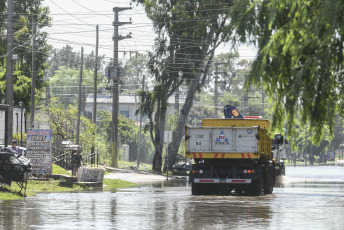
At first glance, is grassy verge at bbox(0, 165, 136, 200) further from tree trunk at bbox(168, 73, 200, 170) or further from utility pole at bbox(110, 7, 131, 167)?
tree trunk at bbox(168, 73, 200, 170)

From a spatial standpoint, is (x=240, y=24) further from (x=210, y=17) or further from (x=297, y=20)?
(x=210, y=17)

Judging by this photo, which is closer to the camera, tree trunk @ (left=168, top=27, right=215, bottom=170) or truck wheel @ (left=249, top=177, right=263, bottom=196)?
truck wheel @ (left=249, top=177, right=263, bottom=196)

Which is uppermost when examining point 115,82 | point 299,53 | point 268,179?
point 115,82

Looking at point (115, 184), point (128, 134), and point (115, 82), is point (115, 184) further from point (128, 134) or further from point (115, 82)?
point (128, 134)

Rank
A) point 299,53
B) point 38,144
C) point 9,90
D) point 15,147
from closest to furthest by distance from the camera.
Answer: point 299,53
point 38,144
point 15,147
point 9,90

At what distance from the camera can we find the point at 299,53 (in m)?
12.4

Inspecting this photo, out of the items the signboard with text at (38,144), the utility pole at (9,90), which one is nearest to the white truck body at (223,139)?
the signboard with text at (38,144)

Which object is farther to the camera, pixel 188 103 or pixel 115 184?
pixel 188 103

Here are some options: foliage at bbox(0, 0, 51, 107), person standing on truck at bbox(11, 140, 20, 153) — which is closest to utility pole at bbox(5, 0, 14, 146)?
person standing on truck at bbox(11, 140, 20, 153)

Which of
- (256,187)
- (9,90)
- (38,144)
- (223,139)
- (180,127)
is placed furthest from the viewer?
(180,127)

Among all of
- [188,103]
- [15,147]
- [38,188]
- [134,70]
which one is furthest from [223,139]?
[134,70]

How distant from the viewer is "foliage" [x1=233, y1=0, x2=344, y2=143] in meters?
12.3

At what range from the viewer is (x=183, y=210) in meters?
22.0

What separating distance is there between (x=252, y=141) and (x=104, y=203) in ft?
22.9
